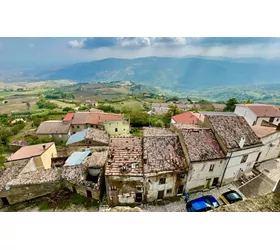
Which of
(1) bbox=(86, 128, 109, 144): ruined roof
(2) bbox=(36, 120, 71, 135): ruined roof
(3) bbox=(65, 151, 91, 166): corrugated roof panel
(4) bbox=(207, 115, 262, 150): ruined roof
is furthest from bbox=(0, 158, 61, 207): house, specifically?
(2) bbox=(36, 120, 71, 135): ruined roof

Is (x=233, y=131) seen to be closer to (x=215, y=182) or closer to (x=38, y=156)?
(x=215, y=182)

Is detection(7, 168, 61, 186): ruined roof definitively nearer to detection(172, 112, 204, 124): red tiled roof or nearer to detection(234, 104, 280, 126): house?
detection(172, 112, 204, 124): red tiled roof

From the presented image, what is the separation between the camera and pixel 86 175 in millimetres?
16531

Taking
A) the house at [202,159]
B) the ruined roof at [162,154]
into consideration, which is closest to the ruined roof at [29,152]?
the ruined roof at [162,154]

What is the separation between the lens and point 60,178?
15945 millimetres

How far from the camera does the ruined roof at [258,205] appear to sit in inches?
204

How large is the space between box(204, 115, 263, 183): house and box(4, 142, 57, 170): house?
2003 centimetres

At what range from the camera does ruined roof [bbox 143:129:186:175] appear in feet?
43.9

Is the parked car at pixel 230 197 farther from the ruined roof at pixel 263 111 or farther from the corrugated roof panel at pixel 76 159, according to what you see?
the ruined roof at pixel 263 111

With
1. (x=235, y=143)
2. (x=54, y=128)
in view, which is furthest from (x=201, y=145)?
(x=54, y=128)

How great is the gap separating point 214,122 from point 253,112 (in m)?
19.5

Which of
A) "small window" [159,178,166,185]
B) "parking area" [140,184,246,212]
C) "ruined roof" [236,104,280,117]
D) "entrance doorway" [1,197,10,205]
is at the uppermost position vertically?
"small window" [159,178,166,185]

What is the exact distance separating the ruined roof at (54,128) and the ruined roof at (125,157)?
2289cm

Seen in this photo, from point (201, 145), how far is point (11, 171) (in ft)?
63.3
